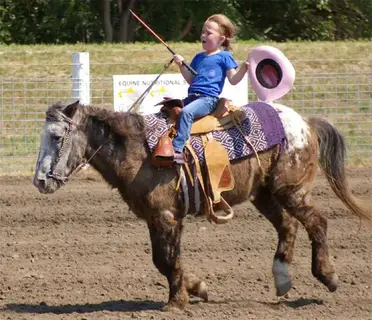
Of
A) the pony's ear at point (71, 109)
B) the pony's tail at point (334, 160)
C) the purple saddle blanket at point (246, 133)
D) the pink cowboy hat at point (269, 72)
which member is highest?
the pink cowboy hat at point (269, 72)

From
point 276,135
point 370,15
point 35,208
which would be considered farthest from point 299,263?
point 370,15

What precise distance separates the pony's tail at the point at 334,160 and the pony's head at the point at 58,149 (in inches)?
77.3

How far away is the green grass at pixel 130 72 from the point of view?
14.2m

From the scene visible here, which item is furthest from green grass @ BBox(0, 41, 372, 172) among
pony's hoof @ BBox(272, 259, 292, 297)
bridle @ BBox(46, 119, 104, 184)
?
bridle @ BBox(46, 119, 104, 184)

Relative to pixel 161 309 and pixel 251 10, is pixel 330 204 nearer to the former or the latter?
pixel 161 309

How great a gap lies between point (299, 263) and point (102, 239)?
1945 mm

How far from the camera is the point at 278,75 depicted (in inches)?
290

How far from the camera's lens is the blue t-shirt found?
7.13 m

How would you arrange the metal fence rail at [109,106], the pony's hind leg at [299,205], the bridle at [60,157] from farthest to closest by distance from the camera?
the metal fence rail at [109,106] → the pony's hind leg at [299,205] → the bridle at [60,157]

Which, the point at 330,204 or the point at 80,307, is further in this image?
the point at 330,204

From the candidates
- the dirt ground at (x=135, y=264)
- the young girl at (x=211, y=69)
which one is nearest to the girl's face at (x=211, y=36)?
the young girl at (x=211, y=69)

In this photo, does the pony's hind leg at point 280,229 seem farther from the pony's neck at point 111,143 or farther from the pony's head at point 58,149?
the pony's head at point 58,149

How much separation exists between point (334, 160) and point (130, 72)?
10.2 m

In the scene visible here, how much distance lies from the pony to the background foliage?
65.6 ft
